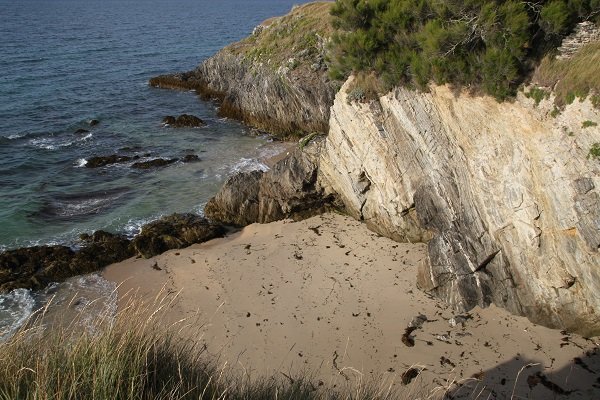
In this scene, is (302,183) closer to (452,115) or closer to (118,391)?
(452,115)

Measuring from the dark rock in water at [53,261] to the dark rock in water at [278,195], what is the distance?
167 inches

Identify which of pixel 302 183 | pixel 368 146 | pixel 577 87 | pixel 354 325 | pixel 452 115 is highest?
pixel 577 87

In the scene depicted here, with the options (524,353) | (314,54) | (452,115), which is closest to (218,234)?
(452,115)

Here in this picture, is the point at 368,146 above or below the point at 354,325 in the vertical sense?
above

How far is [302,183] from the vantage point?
19.6m

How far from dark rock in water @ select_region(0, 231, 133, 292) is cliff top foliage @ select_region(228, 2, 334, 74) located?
17.8 metres

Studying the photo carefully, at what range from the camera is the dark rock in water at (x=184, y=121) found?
111 ft

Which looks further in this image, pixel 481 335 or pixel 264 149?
pixel 264 149

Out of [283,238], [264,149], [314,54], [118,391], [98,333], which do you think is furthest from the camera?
[314,54]

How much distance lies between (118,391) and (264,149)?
79.4ft

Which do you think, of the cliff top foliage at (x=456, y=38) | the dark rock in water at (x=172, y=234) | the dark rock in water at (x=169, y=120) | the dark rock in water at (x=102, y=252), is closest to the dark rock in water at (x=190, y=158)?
the dark rock in water at (x=169, y=120)

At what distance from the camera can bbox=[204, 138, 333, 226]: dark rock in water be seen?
19672 millimetres

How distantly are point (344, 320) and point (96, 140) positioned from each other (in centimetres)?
2395

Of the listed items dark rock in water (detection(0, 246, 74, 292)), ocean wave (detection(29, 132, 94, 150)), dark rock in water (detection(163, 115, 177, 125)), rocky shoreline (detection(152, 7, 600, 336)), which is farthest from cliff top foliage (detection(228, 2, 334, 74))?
dark rock in water (detection(0, 246, 74, 292))
